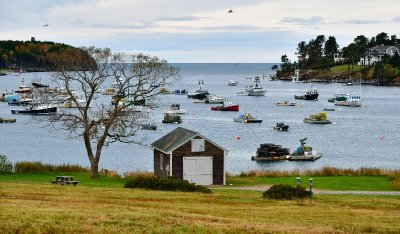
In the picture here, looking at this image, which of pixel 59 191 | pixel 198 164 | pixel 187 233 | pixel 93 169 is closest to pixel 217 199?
pixel 59 191

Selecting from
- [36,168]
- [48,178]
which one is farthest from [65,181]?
[36,168]

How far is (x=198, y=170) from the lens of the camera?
4744 cm

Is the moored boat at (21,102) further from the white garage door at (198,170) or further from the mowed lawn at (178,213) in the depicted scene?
the mowed lawn at (178,213)

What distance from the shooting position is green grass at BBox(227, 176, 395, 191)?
1764 inches

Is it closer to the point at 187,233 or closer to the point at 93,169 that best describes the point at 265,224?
the point at 187,233

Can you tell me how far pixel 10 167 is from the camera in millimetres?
52438

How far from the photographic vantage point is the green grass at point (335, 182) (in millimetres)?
44812

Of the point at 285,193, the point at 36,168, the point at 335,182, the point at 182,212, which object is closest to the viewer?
the point at 182,212

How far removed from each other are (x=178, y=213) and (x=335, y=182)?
23927 mm

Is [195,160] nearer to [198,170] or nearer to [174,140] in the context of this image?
[198,170]

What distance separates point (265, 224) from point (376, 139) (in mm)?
81892

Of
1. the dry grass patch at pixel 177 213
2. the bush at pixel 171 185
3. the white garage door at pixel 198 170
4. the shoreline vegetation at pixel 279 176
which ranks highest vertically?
the dry grass patch at pixel 177 213

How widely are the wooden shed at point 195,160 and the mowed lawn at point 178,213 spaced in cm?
1152

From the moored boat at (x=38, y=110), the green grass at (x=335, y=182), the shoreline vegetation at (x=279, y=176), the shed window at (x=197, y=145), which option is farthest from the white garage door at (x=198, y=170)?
the moored boat at (x=38, y=110)
